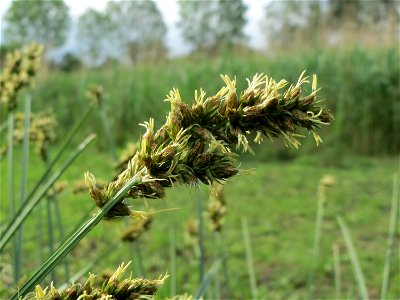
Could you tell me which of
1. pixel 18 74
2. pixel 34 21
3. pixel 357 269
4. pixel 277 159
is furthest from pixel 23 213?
pixel 34 21

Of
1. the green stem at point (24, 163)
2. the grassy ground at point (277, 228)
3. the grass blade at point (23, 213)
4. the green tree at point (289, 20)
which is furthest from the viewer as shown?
the green tree at point (289, 20)

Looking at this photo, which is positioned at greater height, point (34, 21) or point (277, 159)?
point (34, 21)

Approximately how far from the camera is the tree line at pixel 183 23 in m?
10.9

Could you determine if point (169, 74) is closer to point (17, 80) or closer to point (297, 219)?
point (297, 219)

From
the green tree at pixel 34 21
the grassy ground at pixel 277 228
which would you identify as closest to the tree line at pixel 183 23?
the green tree at pixel 34 21

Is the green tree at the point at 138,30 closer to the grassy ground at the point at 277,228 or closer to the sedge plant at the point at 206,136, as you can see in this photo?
the grassy ground at the point at 277,228

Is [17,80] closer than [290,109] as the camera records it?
No

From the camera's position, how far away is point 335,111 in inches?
285

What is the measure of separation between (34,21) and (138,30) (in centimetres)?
243

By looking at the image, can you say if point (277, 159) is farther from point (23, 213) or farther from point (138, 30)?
point (138, 30)

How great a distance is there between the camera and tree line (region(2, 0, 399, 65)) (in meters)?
10.9

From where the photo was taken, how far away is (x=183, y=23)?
16562 mm

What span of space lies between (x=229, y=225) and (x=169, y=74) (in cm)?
413

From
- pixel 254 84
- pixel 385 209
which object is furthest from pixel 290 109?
pixel 385 209
